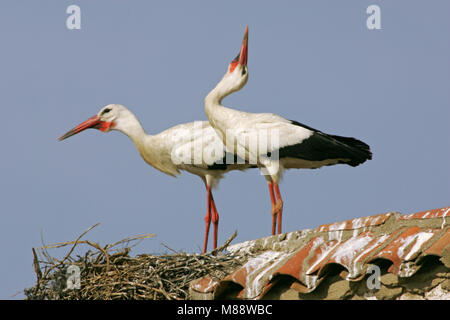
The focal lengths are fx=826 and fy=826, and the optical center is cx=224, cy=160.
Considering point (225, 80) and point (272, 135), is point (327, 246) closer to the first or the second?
point (272, 135)

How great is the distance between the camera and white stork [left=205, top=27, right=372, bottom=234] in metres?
8.88

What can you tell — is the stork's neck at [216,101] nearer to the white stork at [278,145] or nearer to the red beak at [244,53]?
the white stork at [278,145]

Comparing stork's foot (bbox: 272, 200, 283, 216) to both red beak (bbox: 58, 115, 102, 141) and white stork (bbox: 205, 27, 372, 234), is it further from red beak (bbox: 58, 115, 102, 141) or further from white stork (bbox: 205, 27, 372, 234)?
red beak (bbox: 58, 115, 102, 141)

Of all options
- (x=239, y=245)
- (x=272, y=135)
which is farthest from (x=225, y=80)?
(x=239, y=245)

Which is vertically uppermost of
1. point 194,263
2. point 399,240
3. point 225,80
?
point 225,80

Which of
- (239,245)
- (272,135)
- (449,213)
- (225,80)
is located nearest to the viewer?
(449,213)

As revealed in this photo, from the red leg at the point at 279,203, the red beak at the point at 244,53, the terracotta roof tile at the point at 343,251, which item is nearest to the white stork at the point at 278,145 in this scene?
the red leg at the point at 279,203

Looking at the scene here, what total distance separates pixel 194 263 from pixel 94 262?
0.85 meters

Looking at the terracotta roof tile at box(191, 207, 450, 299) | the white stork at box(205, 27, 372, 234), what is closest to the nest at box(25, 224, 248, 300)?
the terracotta roof tile at box(191, 207, 450, 299)

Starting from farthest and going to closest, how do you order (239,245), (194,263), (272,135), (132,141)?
1. (132,141)
2. (272,135)
3. (239,245)
4. (194,263)

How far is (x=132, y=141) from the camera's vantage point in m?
11.2

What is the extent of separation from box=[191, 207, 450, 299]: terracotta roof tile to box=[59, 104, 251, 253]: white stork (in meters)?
3.57

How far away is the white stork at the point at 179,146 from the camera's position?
1027cm

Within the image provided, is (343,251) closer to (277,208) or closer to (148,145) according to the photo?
(277,208)
